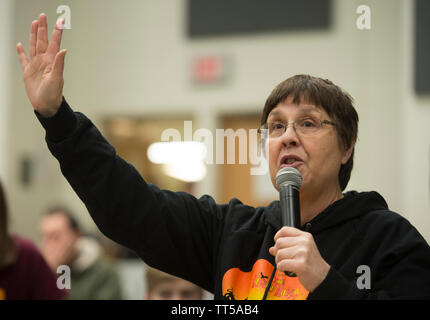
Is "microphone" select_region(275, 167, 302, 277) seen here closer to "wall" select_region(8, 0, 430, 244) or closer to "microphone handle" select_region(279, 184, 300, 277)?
"microphone handle" select_region(279, 184, 300, 277)

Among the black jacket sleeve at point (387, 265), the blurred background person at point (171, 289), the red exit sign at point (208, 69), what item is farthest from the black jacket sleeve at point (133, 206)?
the red exit sign at point (208, 69)

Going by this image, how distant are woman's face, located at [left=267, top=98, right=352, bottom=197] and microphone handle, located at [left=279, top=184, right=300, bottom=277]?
0.10 metres

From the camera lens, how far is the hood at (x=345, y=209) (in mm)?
1214

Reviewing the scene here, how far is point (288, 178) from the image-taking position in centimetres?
115

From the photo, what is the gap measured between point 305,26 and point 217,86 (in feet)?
3.43

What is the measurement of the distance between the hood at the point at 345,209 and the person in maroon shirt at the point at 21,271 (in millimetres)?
1395

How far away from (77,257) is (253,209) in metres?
2.55

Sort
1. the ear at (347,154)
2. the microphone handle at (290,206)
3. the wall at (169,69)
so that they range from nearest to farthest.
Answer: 1. the microphone handle at (290,206)
2. the ear at (347,154)
3. the wall at (169,69)

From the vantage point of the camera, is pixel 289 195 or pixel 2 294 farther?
pixel 2 294

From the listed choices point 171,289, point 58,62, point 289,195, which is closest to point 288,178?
point 289,195

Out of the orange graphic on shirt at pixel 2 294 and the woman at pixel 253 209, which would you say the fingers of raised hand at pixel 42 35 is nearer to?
the woman at pixel 253 209

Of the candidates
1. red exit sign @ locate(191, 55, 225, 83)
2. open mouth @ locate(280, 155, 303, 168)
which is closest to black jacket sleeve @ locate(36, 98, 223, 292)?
open mouth @ locate(280, 155, 303, 168)

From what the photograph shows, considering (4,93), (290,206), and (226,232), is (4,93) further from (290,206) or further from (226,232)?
(290,206)
